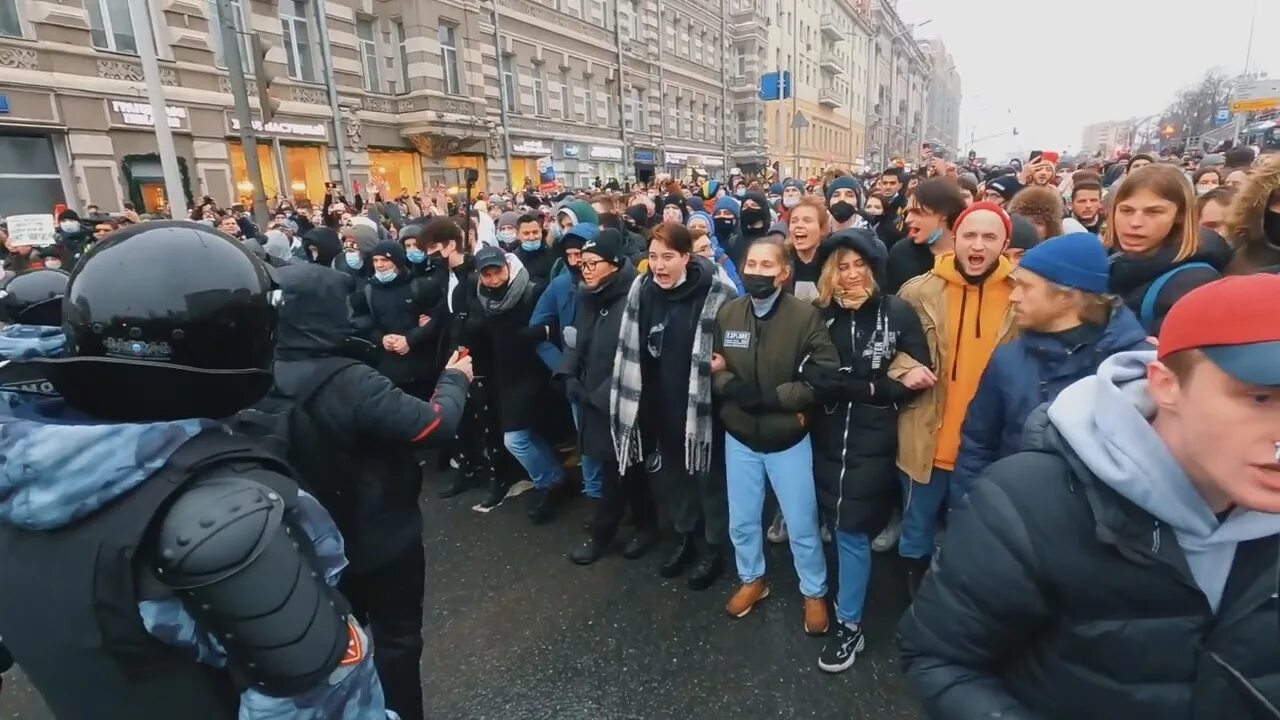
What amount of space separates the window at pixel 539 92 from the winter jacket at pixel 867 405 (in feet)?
81.2

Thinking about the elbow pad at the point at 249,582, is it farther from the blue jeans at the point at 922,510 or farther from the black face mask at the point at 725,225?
the black face mask at the point at 725,225

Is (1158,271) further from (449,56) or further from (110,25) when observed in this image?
(449,56)

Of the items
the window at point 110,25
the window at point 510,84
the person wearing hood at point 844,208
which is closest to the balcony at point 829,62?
the window at point 510,84

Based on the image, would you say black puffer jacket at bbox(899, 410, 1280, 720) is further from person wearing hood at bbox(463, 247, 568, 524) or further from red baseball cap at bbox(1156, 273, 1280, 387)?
person wearing hood at bbox(463, 247, 568, 524)

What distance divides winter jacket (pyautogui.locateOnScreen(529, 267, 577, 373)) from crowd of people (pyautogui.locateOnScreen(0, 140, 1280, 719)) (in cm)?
2

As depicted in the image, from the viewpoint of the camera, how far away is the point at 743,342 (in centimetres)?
321

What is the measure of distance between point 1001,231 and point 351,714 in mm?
2948

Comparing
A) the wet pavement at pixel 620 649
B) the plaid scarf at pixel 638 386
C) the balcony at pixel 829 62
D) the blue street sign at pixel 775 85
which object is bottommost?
the wet pavement at pixel 620 649

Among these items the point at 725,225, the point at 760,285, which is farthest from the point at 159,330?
the point at 725,225

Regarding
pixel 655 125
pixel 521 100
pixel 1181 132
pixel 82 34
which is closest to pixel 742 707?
pixel 82 34

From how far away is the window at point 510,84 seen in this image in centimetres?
2377

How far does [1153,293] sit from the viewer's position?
286cm

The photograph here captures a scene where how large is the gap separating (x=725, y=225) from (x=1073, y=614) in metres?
5.94

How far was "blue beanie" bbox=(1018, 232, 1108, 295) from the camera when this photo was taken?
89.6 inches
